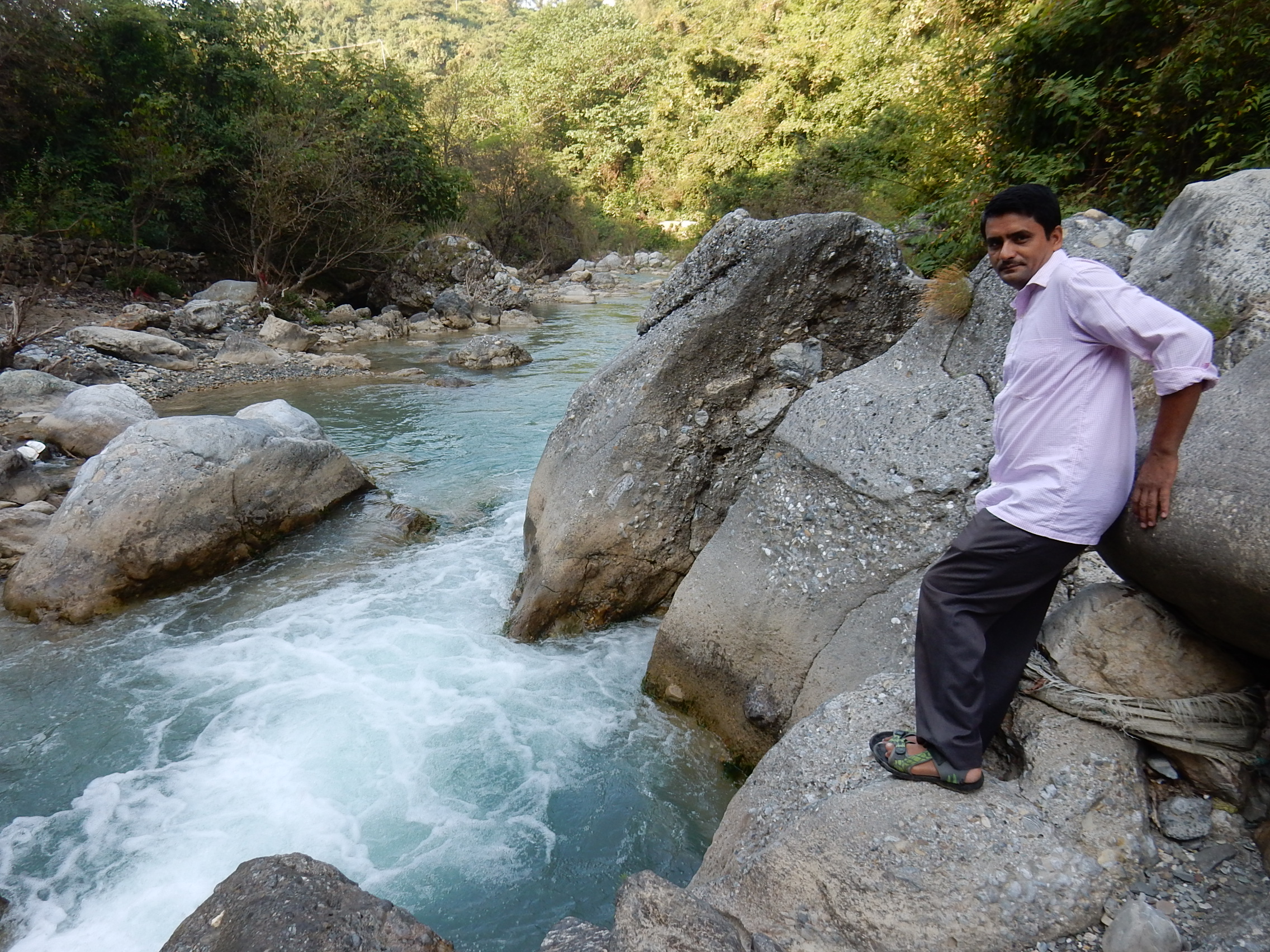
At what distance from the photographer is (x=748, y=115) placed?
26.6 m

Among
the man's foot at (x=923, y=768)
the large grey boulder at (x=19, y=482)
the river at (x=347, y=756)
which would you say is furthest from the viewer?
the large grey boulder at (x=19, y=482)

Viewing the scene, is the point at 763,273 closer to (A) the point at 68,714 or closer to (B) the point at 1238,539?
(B) the point at 1238,539

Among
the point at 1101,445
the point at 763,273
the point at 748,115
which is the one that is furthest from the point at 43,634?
the point at 748,115

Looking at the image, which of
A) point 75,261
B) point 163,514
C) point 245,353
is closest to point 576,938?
point 163,514

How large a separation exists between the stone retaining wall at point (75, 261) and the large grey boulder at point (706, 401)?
43.8 feet

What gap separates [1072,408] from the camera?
7.33 feet

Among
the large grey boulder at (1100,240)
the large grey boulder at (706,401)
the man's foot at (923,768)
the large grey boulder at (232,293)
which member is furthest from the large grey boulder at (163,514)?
the large grey boulder at (232,293)

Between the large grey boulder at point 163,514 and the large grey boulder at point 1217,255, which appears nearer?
the large grey boulder at point 1217,255

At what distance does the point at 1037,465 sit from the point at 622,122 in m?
40.9

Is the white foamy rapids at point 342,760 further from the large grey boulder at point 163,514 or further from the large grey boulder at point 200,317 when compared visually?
the large grey boulder at point 200,317

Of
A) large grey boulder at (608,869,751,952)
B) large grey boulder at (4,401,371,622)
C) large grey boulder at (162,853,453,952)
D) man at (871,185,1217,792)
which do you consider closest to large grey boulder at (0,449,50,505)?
large grey boulder at (4,401,371,622)

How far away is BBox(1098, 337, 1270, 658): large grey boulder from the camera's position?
207cm

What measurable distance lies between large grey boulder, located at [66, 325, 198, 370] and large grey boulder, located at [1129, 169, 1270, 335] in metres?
14.2

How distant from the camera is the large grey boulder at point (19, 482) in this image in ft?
23.7
